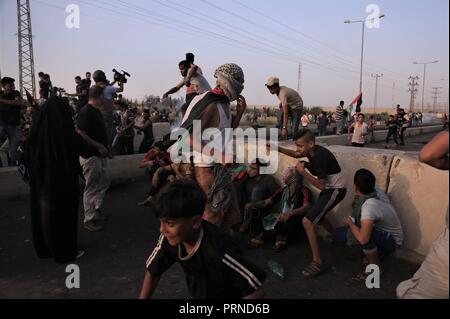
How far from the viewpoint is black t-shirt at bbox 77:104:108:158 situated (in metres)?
4.96

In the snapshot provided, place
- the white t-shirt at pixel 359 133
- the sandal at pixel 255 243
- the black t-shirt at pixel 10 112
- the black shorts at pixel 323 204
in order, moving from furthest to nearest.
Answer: the white t-shirt at pixel 359 133, the black t-shirt at pixel 10 112, the sandal at pixel 255 243, the black shorts at pixel 323 204

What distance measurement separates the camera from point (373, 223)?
12.1ft

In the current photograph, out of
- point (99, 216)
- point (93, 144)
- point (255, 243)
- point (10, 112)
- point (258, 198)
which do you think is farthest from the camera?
point (10, 112)

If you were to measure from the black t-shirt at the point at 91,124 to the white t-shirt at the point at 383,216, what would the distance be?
10.9 ft

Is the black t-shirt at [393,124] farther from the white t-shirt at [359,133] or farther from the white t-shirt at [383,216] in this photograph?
the white t-shirt at [383,216]

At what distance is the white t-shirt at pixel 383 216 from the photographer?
3693mm

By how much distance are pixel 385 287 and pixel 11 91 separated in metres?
7.78

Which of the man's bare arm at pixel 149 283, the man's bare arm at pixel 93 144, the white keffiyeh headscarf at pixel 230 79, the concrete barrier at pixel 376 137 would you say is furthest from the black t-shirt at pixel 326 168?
the concrete barrier at pixel 376 137

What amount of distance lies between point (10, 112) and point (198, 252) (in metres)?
7.36

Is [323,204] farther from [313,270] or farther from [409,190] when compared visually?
[409,190]

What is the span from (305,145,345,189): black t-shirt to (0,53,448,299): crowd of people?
0.01 metres

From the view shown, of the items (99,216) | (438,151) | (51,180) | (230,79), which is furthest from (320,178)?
(99,216)

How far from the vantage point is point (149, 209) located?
6.27 metres
